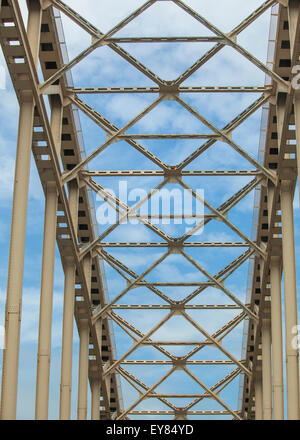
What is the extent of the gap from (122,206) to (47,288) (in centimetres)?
1038

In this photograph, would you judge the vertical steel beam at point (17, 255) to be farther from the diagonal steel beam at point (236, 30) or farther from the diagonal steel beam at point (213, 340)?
the diagonal steel beam at point (213, 340)

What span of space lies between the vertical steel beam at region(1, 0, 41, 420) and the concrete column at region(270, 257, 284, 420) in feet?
61.3

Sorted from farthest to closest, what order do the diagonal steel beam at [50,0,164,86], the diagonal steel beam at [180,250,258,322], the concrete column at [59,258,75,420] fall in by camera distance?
the diagonal steel beam at [180,250,258,322]
the concrete column at [59,258,75,420]
the diagonal steel beam at [50,0,164,86]

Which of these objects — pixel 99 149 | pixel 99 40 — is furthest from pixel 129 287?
pixel 99 40

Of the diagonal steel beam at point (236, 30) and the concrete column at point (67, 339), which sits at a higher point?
the diagonal steel beam at point (236, 30)

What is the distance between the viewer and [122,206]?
51.0m

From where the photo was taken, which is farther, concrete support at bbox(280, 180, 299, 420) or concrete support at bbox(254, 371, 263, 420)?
concrete support at bbox(254, 371, 263, 420)

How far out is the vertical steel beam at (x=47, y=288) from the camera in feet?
134

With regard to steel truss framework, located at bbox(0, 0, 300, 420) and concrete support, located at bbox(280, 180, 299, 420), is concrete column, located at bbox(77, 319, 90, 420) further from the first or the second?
concrete support, located at bbox(280, 180, 299, 420)

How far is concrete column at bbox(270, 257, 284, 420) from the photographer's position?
47719 mm

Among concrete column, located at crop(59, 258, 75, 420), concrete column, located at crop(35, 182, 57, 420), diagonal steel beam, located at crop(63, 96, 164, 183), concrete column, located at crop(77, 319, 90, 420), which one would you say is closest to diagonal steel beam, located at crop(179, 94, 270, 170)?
diagonal steel beam, located at crop(63, 96, 164, 183)

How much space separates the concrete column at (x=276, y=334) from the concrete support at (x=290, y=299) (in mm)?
6263

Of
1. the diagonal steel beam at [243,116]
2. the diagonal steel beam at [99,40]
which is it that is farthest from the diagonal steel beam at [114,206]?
the diagonal steel beam at [99,40]
